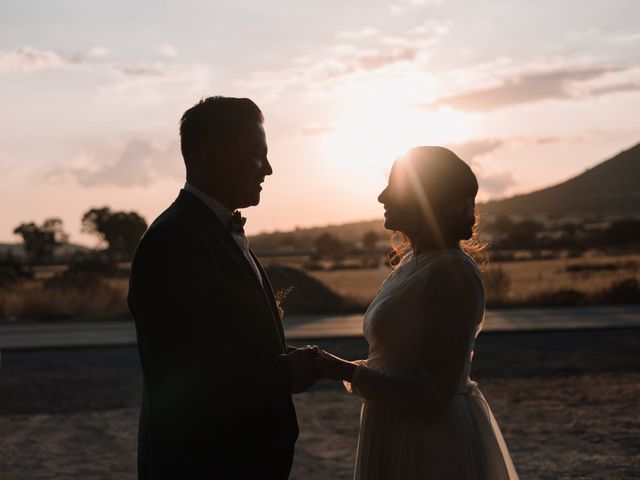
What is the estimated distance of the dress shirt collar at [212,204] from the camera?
3617mm

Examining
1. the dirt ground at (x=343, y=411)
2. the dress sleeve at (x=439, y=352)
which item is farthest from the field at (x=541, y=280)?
the dress sleeve at (x=439, y=352)

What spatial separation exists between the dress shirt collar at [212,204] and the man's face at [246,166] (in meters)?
0.06

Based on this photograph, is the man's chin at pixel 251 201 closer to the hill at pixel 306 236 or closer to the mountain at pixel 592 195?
the hill at pixel 306 236

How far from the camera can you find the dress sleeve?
3.81 m

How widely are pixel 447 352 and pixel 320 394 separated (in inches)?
305

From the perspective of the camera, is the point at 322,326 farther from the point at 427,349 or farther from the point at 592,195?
the point at 592,195

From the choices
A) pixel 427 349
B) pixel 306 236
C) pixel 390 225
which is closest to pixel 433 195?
pixel 390 225

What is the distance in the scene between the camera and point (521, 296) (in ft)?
82.8

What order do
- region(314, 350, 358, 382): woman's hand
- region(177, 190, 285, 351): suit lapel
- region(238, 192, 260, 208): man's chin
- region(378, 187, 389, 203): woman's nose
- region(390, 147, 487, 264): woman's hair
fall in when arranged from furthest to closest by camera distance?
region(378, 187, 389, 203): woman's nose
region(390, 147, 487, 264): woman's hair
region(314, 350, 358, 382): woman's hand
region(238, 192, 260, 208): man's chin
region(177, 190, 285, 351): suit lapel

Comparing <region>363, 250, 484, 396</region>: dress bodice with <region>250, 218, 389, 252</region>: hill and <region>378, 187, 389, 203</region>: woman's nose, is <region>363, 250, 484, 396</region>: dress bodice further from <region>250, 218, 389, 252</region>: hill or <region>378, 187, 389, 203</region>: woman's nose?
<region>250, 218, 389, 252</region>: hill

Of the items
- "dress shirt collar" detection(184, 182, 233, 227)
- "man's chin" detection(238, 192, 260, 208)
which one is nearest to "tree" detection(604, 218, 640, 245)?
"man's chin" detection(238, 192, 260, 208)

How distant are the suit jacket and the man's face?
26 cm

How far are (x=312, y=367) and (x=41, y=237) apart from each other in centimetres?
9768

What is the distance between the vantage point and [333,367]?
388cm
